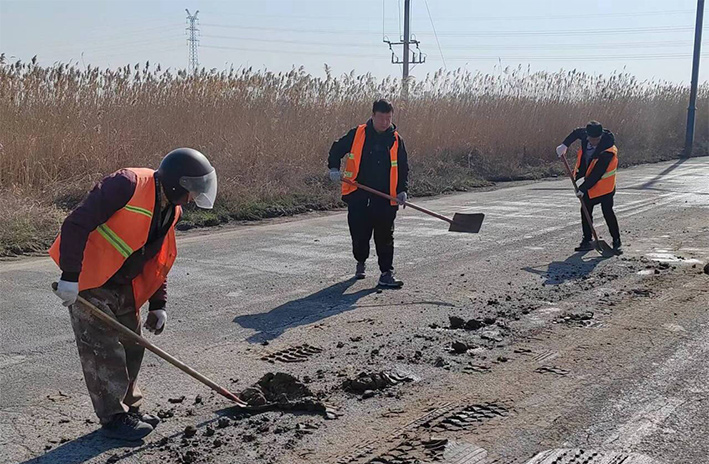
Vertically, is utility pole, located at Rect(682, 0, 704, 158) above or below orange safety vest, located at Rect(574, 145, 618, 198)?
above

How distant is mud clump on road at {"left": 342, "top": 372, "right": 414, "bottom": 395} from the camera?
4.97m

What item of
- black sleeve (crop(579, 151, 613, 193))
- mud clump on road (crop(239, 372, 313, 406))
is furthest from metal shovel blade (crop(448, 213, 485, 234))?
mud clump on road (crop(239, 372, 313, 406))

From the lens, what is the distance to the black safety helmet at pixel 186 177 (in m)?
4.08

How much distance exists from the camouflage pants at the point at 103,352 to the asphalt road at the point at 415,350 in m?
0.21

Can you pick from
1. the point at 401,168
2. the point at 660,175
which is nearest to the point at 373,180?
the point at 401,168

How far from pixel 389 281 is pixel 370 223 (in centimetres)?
68

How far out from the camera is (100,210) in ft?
12.7

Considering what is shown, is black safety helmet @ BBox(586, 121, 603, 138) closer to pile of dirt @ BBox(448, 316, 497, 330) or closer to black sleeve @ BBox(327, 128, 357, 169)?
black sleeve @ BBox(327, 128, 357, 169)

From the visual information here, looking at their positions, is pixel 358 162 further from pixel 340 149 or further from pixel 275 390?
pixel 275 390

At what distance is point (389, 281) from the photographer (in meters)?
7.99

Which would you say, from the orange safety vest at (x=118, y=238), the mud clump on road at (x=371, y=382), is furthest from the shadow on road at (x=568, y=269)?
the orange safety vest at (x=118, y=238)

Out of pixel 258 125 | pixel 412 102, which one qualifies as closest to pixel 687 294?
pixel 258 125

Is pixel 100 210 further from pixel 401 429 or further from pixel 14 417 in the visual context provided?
pixel 401 429

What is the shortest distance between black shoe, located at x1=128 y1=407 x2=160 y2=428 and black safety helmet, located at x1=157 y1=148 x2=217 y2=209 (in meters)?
1.13
